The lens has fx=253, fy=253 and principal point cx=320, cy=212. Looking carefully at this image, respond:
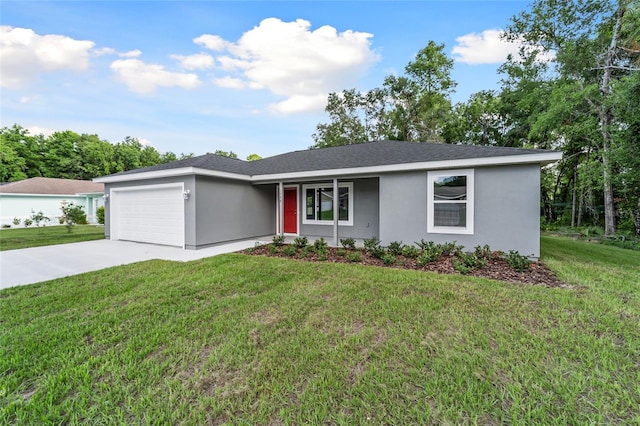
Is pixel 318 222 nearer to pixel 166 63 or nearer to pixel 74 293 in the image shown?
pixel 74 293

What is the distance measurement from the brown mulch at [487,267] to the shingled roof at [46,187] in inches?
905

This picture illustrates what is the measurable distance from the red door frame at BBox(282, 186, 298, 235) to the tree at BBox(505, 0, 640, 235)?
13.2m

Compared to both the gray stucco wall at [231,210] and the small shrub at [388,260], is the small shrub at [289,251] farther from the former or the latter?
the gray stucco wall at [231,210]

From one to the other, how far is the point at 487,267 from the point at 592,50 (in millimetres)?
15665

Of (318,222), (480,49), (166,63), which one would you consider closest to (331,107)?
(480,49)

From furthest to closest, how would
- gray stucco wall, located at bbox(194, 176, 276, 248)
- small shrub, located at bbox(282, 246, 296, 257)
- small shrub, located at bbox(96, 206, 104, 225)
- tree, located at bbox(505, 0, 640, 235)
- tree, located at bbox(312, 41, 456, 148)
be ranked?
tree, located at bbox(312, 41, 456, 148), small shrub, located at bbox(96, 206, 104, 225), tree, located at bbox(505, 0, 640, 235), gray stucco wall, located at bbox(194, 176, 276, 248), small shrub, located at bbox(282, 246, 296, 257)

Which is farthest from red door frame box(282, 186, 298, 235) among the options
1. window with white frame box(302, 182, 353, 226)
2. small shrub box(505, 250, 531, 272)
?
small shrub box(505, 250, 531, 272)

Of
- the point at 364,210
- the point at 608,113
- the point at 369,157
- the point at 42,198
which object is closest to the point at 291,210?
the point at 364,210

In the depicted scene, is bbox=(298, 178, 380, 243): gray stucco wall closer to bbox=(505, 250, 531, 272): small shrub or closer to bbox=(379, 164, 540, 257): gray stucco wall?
bbox=(379, 164, 540, 257): gray stucco wall

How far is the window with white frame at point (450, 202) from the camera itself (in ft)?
22.3

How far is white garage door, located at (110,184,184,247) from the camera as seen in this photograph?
859 centimetres

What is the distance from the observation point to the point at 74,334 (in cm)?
289

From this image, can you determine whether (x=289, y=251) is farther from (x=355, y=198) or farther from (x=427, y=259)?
(x=355, y=198)

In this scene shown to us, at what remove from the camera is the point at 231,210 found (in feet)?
30.8
